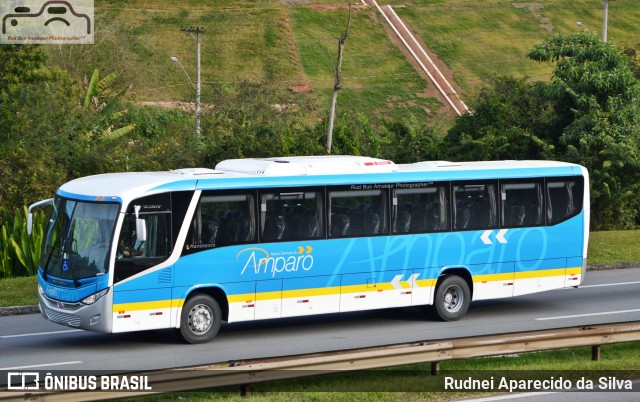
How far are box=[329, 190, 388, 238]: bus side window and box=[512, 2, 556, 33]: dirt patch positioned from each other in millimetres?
66596

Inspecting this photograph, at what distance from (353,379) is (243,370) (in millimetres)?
1936

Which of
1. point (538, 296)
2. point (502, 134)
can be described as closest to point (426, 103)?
point (502, 134)

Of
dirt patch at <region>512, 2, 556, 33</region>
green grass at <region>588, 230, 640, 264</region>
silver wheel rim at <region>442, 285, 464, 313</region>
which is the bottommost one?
green grass at <region>588, 230, 640, 264</region>

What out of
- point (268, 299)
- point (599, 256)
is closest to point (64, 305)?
point (268, 299)

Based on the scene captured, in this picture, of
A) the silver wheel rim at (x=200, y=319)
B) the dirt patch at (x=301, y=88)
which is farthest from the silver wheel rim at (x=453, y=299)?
the dirt patch at (x=301, y=88)

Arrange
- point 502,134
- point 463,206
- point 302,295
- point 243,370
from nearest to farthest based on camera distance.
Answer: point 243,370 < point 302,295 < point 463,206 < point 502,134

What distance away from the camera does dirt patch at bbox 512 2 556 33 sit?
83.0 m

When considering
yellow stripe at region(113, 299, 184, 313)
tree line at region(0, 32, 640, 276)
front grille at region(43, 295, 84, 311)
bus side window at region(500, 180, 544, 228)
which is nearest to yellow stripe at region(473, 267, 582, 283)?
bus side window at region(500, 180, 544, 228)

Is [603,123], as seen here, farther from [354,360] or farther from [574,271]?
[354,360]

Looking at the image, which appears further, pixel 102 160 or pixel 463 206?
pixel 102 160

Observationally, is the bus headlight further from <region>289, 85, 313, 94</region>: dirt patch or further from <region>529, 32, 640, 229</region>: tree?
<region>289, 85, 313, 94</region>: dirt patch

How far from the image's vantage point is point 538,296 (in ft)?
73.7

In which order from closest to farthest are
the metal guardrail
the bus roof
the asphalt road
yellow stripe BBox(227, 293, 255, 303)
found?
the metal guardrail → the asphalt road → the bus roof → yellow stripe BBox(227, 293, 255, 303)

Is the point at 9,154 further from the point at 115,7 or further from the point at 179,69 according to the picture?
the point at 115,7
